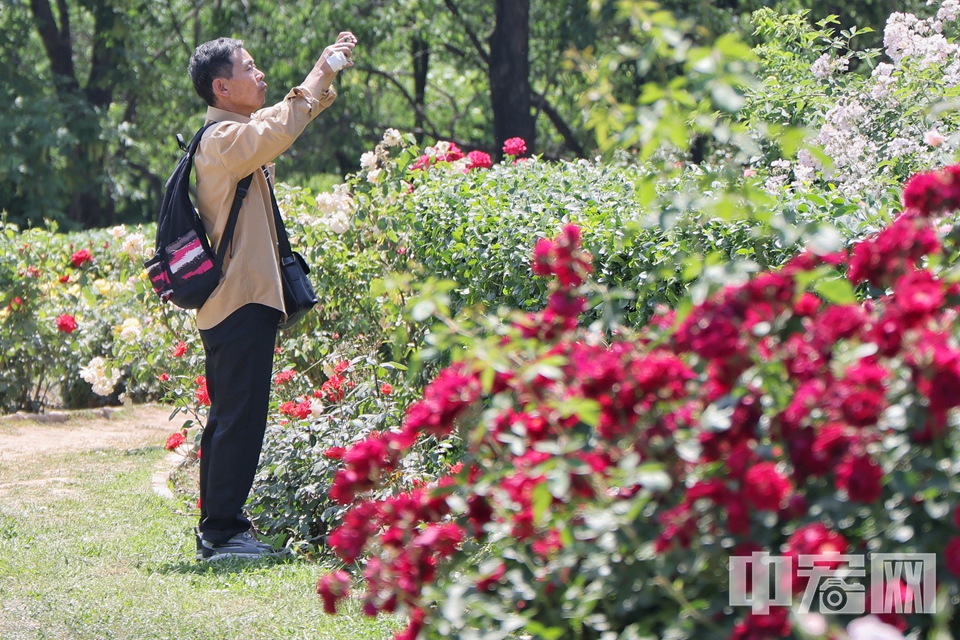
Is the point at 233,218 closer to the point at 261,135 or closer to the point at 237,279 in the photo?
the point at 237,279

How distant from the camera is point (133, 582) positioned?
3.64 meters

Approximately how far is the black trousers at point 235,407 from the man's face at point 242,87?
0.76m

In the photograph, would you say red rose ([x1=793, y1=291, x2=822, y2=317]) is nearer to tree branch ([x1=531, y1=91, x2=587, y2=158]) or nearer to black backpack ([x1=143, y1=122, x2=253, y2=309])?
black backpack ([x1=143, y1=122, x2=253, y2=309])

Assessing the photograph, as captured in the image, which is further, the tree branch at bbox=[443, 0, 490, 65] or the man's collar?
the tree branch at bbox=[443, 0, 490, 65]

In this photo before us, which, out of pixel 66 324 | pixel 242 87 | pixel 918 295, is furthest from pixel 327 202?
pixel 918 295

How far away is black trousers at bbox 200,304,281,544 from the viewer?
3857mm

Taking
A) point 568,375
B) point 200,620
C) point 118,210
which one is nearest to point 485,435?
point 568,375

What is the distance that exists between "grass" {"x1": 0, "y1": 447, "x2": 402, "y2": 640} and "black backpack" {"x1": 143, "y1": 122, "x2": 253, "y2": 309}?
971 millimetres

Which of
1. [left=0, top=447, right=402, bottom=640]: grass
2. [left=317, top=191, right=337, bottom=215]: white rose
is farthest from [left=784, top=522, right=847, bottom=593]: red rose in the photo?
[left=317, top=191, right=337, bottom=215]: white rose

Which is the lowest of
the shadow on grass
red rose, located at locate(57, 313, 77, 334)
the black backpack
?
the shadow on grass

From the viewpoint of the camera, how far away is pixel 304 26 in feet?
57.0

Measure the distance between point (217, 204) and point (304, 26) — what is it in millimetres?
14244

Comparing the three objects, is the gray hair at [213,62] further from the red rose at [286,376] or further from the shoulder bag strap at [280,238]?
the red rose at [286,376]

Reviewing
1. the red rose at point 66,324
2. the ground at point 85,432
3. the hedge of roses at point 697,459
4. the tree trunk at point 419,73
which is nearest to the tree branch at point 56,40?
the tree trunk at point 419,73
